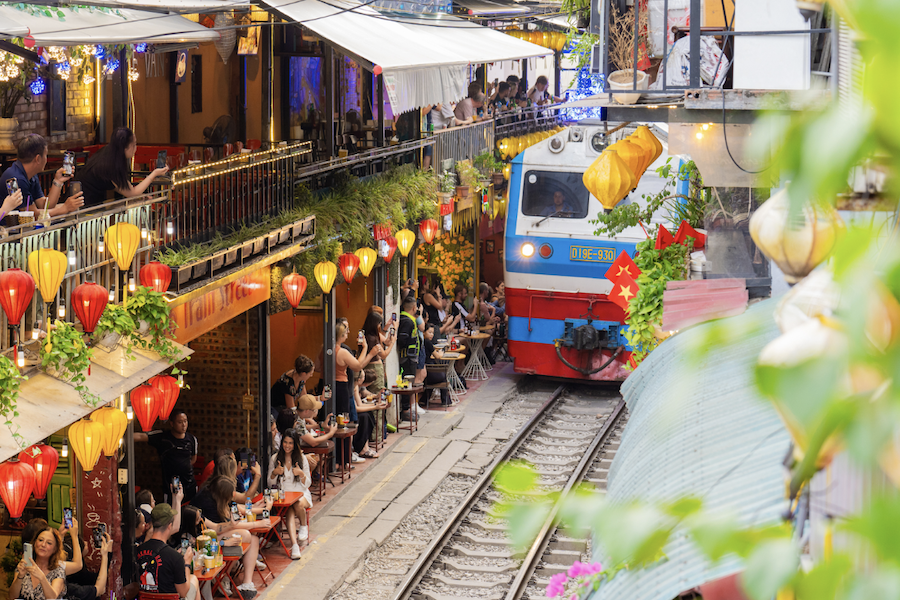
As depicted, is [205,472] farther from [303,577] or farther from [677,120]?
[677,120]

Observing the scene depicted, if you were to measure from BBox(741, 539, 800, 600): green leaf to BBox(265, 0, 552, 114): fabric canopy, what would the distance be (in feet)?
35.6

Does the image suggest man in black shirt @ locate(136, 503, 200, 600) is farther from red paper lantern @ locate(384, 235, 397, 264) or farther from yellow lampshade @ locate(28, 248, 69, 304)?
red paper lantern @ locate(384, 235, 397, 264)

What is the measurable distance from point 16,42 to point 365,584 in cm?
618

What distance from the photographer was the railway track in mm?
11414

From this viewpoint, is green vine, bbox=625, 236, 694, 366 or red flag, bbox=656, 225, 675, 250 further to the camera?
red flag, bbox=656, 225, 675, 250

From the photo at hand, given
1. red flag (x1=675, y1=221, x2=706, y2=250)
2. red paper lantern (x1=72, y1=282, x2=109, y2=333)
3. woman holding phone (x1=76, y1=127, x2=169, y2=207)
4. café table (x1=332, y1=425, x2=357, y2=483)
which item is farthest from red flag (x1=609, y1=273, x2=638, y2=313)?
café table (x1=332, y1=425, x2=357, y2=483)

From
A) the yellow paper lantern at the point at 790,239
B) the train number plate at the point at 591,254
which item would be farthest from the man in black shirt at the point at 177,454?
the yellow paper lantern at the point at 790,239

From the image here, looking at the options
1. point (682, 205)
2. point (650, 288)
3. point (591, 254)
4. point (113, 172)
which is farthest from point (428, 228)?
point (650, 288)

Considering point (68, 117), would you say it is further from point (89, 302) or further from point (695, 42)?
point (695, 42)

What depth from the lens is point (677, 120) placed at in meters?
7.75

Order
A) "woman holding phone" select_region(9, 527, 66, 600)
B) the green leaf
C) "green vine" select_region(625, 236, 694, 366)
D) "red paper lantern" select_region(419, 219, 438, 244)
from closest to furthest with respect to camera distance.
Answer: the green leaf, "woman holding phone" select_region(9, 527, 66, 600), "green vine" select_region(625, 236, 694, 366), "red paper lantern" select_region(419, 219, 438, 244)

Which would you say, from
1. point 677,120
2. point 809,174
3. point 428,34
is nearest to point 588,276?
point 428,34

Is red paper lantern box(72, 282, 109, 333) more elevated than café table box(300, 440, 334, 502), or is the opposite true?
red paper lantern box(72, 282, 109, 333)

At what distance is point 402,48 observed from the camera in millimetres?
13188
